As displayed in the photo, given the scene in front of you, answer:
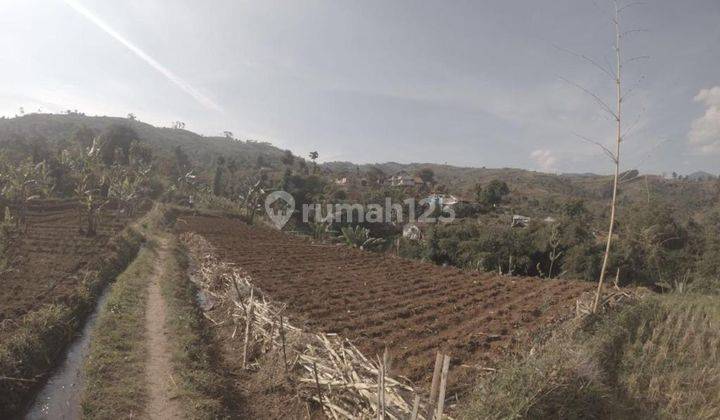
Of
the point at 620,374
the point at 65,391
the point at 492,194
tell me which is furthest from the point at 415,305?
the point at 492,194

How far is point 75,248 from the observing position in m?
14.6

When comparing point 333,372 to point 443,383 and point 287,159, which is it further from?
point 287,159

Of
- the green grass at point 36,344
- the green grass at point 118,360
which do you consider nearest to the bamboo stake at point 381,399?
the green grass at point 118,360

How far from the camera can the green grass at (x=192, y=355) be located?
18.2ft

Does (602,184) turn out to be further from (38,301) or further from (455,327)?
(38,301)

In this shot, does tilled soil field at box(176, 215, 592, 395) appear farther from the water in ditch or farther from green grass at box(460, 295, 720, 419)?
the water in ditch

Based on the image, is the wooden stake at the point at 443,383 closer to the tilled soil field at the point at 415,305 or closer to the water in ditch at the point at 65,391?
the tilled soil field at the point at 415,305

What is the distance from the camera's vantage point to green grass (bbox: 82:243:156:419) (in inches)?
220

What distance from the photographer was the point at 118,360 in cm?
687

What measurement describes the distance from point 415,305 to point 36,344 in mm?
7378

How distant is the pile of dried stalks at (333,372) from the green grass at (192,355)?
0.69 meters

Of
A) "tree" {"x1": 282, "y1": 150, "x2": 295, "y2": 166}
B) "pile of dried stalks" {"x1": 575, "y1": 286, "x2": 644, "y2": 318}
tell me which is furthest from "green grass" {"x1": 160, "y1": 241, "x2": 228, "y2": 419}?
"tree" {"x1": 282, "y1": 150, "x2": 295, "y2": 166}

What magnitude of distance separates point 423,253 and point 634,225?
10981mm

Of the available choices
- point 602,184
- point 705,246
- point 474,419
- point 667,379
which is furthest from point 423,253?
point 602,184
